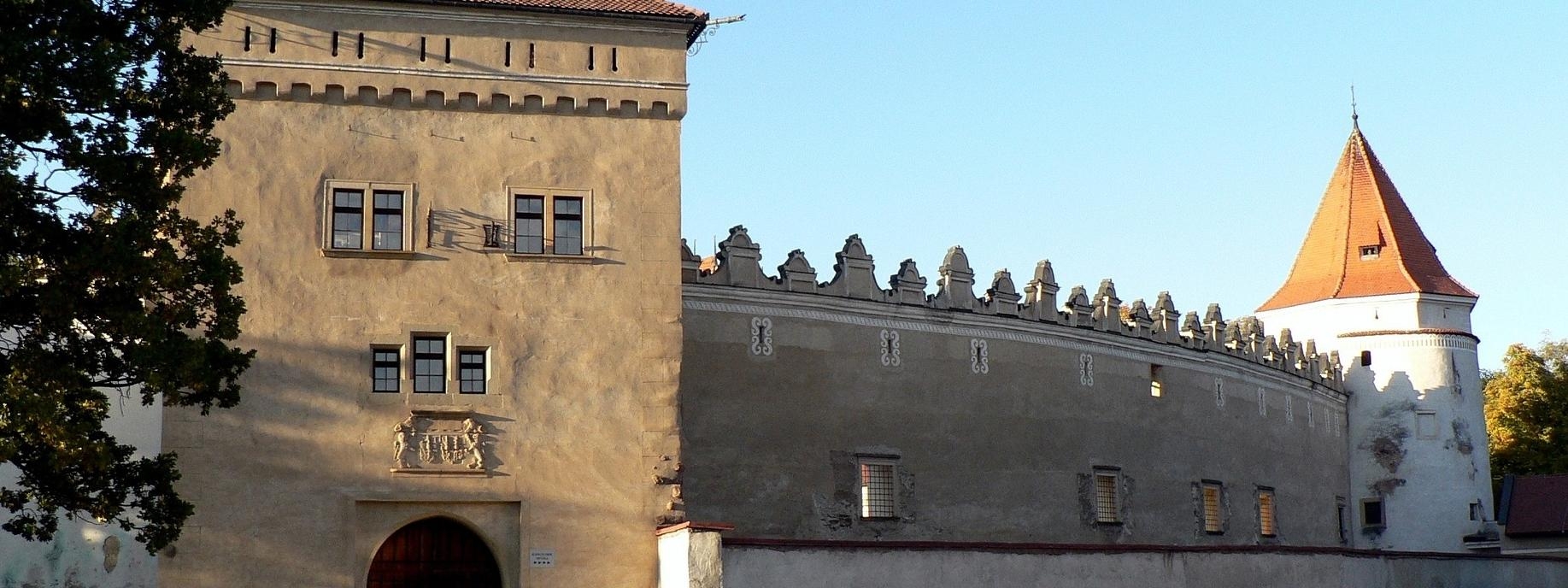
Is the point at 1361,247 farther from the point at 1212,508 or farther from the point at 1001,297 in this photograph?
the point at 1001,297

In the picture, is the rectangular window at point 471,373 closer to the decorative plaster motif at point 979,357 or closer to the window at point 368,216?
the window at point 368,216

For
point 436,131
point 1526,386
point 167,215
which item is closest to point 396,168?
point 436,131

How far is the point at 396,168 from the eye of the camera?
21219 mm

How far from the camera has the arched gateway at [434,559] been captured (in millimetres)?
20688

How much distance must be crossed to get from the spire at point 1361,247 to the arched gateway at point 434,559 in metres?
28.8

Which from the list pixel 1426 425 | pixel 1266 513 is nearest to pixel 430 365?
pixel 1266 513

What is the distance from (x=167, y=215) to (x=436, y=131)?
4.56 metres

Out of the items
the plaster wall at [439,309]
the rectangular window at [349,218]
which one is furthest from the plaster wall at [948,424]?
the rectangular window at [349,218]

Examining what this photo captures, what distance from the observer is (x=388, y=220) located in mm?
21125

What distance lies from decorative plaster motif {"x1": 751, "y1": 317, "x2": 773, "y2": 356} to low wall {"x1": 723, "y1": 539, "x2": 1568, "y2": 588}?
7.22m

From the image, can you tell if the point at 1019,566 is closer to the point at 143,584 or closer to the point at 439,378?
the point at 439,378

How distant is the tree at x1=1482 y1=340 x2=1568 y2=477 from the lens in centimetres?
5372

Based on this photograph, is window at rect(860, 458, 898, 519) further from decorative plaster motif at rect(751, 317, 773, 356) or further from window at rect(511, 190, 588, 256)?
window at rect(511, 190, 588, 256)

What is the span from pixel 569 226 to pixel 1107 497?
15252 mm
